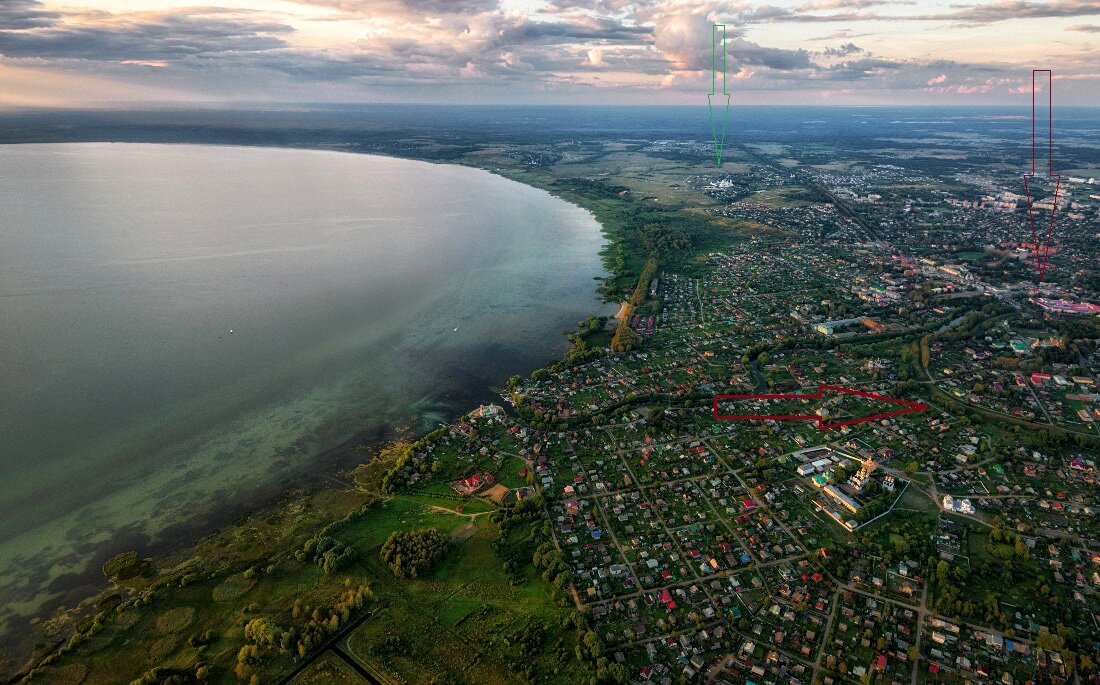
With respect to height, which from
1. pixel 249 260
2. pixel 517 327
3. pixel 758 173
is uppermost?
pixel 758 173

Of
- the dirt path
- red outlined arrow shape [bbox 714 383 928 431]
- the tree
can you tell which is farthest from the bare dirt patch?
red outlined arrow shape [bbox 714 383 928 431]

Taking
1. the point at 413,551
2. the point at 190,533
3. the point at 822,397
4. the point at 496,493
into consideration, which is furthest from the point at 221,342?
the point at 822,397

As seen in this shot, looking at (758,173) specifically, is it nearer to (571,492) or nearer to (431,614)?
(571,492)

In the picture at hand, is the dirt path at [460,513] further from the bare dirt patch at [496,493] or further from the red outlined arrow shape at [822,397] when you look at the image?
the red outlined arrow shape at [822,397]

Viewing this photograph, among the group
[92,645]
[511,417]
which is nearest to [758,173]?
[511,417]

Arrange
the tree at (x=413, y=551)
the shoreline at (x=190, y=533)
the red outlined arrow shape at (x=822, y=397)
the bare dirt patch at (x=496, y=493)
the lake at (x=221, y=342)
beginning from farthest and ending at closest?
the red outlined arrow shape at (x=822, y=397)
the lake at (x=221, y=342)
the bare dirt patch at (x=496, y=493)
the tree at (x=413, y=551)
the shoreline at (x=190, y=533)

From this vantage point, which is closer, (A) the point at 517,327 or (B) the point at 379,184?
(A) the point at 517,327

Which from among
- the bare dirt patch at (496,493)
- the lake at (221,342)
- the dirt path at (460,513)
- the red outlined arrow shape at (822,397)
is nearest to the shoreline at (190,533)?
the lake at (221,342)
